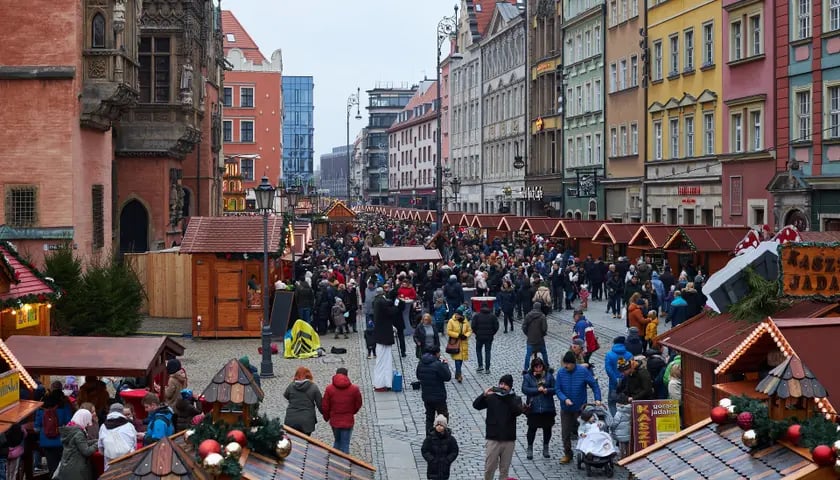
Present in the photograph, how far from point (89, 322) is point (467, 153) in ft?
229

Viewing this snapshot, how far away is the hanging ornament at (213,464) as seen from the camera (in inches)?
267

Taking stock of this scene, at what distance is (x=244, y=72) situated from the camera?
299 ft

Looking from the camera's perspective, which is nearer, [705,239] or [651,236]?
[705,239]

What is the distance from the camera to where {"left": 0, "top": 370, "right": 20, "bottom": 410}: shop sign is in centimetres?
1009

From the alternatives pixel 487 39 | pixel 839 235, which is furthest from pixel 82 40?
pixel 487 39

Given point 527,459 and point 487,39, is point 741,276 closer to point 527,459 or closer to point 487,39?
point 527,459

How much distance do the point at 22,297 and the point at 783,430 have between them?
13.5 m

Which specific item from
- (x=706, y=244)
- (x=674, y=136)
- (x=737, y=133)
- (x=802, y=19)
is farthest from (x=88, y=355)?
(x=674, y=136)

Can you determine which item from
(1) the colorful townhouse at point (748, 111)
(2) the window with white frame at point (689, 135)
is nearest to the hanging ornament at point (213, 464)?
(1) the colorful townhouse at point (748, 111)

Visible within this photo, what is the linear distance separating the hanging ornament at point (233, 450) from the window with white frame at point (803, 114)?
30734 millimetres

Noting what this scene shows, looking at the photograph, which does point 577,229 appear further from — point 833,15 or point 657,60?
point 833,15

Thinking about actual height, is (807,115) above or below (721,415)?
above

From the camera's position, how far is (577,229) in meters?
43.9

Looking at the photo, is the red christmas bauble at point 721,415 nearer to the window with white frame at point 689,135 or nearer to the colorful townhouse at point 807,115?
the colorful townhouse at point 807,115
